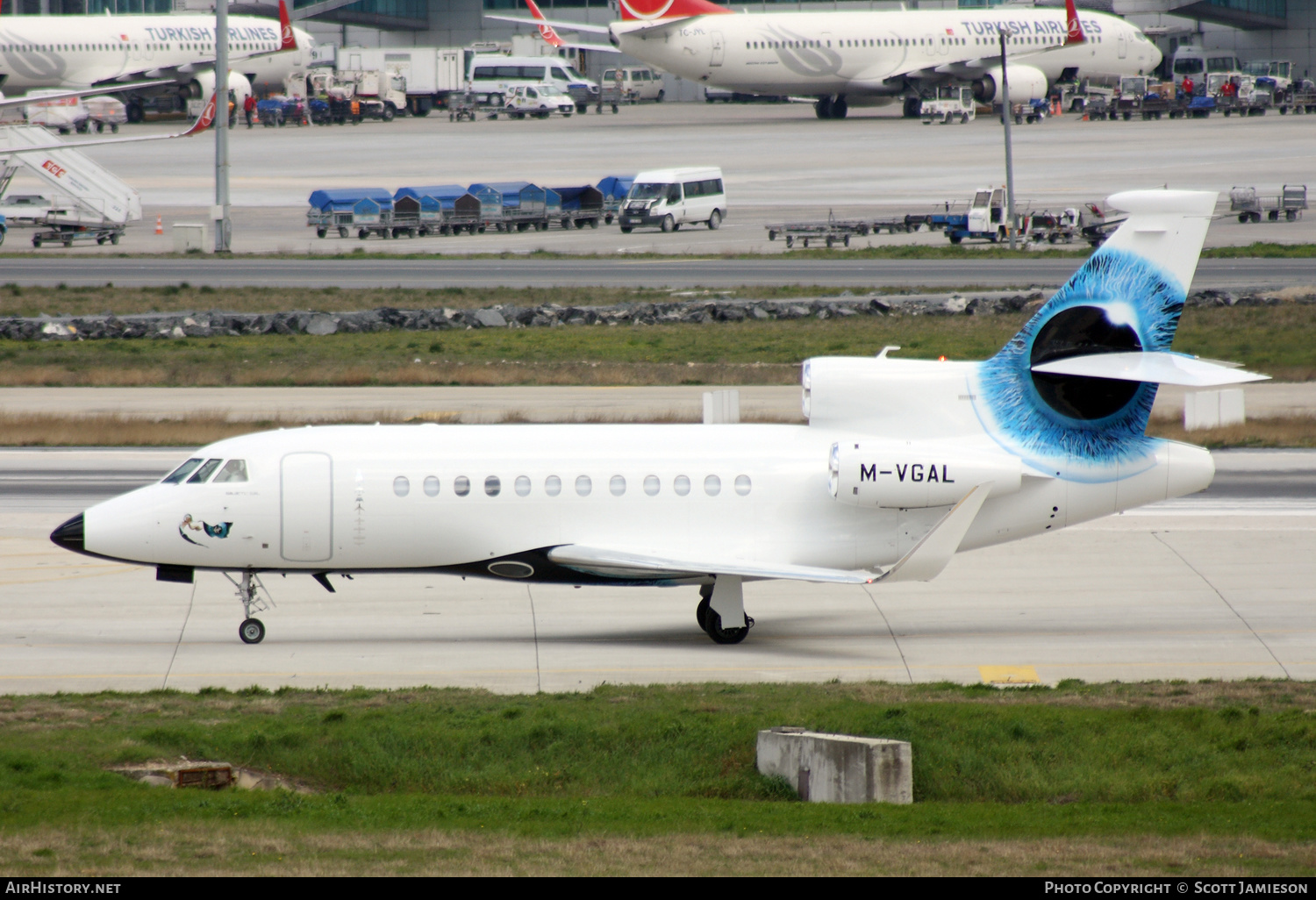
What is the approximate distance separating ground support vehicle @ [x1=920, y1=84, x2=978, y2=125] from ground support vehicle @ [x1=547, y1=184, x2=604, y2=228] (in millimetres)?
43183

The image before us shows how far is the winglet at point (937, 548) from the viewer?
74.4ft

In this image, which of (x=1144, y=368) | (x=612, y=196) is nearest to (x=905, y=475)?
(x=1144, y=368)

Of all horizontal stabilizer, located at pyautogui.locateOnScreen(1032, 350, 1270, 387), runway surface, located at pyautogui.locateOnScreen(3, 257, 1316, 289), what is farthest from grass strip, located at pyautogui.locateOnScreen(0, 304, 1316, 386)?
horizontal stabilizer, located at pyautogui.locateOnScreen(1032, 350, 1270, 387)

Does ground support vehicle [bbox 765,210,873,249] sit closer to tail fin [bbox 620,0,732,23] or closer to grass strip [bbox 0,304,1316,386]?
grass strip [bbox 0,304,1316,386]

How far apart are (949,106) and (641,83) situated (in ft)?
141

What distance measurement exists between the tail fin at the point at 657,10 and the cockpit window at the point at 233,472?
95.8m

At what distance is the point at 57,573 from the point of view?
2983cm

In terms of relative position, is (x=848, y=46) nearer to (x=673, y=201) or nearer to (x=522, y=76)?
(x=522, y=76)

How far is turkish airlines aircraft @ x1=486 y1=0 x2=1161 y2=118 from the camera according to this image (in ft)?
380

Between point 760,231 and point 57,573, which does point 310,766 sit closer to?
point 57,573

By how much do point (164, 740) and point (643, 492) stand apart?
29.6ft

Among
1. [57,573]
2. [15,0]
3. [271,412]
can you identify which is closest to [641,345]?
[271,412]

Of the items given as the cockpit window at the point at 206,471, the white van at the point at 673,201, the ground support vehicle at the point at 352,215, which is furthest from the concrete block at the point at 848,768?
the ground support vehicle at the point at 352,215

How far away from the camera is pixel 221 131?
73.6 meters
